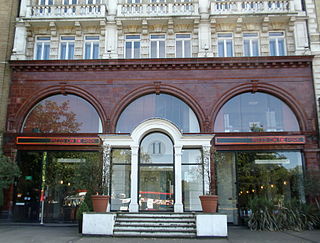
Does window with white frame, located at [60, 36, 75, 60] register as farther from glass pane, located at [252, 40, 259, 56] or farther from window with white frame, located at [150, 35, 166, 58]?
glass pane, located at [252, 40, 259, 56]

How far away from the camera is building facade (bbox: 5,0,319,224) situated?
58.6ft

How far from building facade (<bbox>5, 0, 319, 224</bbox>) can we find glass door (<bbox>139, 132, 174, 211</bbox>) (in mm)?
55

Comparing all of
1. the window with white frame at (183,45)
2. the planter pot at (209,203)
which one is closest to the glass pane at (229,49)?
the window with white frame at (183,45)

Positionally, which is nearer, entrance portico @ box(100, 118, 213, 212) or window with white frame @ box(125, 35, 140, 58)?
entrance portico @ box(100, 118, 213, 212)

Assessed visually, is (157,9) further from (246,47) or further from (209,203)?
(209,203)

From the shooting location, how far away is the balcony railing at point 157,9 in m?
19.7

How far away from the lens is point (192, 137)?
16297 millimetres

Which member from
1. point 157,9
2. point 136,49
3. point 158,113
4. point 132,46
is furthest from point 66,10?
point 158,113

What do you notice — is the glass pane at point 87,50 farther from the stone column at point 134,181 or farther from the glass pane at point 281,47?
the glass pane at point 281,47

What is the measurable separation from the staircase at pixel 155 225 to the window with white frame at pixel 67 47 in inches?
422

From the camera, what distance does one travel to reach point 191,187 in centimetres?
1772

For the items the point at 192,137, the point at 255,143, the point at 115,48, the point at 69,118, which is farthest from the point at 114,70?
the point at 255,143

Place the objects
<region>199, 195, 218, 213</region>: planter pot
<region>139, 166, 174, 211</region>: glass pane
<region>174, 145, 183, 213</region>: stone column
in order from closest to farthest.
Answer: <region>199, 195, 218, 213</region>: planter pot, <region>174, 145, 183, 213</region>: stone column, <region>139, 166, 174, 211</region>: glass pane

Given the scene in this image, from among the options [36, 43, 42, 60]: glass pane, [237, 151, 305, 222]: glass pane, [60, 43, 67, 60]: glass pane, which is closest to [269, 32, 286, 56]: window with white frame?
[237, 151, 305, 222]: glass pane
